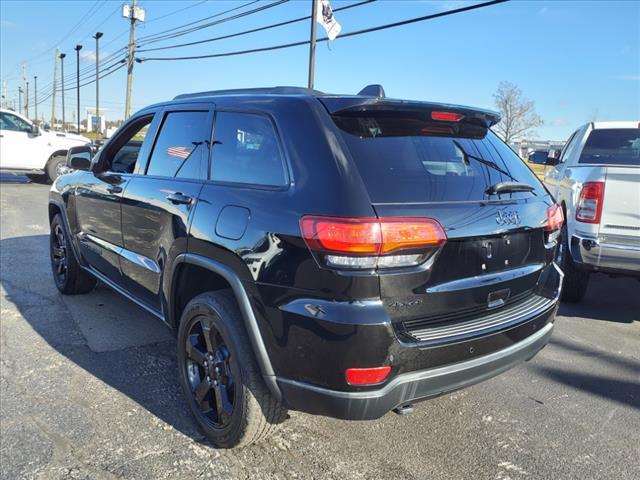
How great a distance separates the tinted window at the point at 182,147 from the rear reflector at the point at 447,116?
4.20 feet

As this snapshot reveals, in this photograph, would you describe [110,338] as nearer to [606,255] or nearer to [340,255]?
[340,255]

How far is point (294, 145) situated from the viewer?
2408 millimetres

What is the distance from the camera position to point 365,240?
6.86ft

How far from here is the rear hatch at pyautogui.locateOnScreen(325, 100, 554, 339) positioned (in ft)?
7.30

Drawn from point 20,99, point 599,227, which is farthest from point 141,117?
point 20,99

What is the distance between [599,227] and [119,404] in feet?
13.1

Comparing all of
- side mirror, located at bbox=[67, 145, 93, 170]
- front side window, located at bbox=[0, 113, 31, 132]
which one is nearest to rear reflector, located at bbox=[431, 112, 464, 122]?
side mirror, located at bbox=[67, 145, 93, 170]

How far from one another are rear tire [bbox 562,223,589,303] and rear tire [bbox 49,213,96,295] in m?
4.46

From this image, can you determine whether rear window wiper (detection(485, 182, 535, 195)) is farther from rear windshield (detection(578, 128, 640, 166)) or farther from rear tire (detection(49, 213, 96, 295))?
rear windshield (detection(578, 128, 640, 166))

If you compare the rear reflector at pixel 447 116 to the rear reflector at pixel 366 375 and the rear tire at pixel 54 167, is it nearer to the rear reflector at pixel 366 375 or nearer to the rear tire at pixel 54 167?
the rear reflector at pixel 366 375

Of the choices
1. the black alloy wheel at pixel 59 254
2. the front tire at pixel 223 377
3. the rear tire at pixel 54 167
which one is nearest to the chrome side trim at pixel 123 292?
the front tire at pixel 223 377

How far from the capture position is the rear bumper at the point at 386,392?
216cm

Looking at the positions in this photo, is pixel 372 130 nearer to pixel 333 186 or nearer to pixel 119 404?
pixel 333 186

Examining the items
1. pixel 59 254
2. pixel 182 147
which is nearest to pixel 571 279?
pixel 182 147
